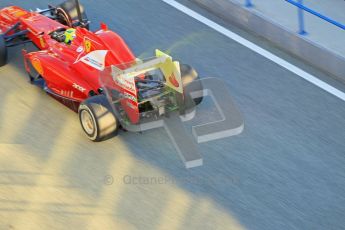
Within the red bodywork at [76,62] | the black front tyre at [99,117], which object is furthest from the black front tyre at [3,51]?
the black front tyre at [99,117]

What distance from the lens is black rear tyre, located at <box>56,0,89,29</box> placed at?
31.9ft

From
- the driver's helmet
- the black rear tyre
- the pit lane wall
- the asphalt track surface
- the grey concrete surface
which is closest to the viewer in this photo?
the asphalt track surface

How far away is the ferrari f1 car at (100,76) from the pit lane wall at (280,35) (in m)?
1.83

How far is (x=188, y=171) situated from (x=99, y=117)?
41.8 inches

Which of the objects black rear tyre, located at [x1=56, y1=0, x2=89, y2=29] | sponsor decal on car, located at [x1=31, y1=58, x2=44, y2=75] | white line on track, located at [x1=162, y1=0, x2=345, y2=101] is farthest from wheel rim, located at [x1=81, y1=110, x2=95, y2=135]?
white line on track, located at [x1=162, y1=0, x2=345, y2=101]

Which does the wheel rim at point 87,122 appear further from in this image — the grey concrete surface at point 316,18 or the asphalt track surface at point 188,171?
the grey concrete surface at point 316,18

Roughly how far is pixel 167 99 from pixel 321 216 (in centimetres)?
202

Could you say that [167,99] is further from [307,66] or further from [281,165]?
[307,66]

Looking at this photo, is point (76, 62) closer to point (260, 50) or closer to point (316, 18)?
point (260, 50)

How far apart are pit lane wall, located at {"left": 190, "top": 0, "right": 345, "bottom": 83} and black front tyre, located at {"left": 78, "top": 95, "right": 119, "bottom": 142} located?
2.89 metres

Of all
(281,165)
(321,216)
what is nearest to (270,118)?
(281,165)

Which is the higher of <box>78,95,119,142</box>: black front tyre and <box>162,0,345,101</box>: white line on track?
<box>78,95,119,142</box>: black front tyre

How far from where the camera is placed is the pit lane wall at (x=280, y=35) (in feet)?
30.5

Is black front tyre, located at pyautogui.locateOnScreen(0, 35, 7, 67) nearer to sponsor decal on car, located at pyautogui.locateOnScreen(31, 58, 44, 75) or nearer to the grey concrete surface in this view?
sponsor decal on car, located at pyautogui.locateOnScreen(31, 58, 44, 75)
